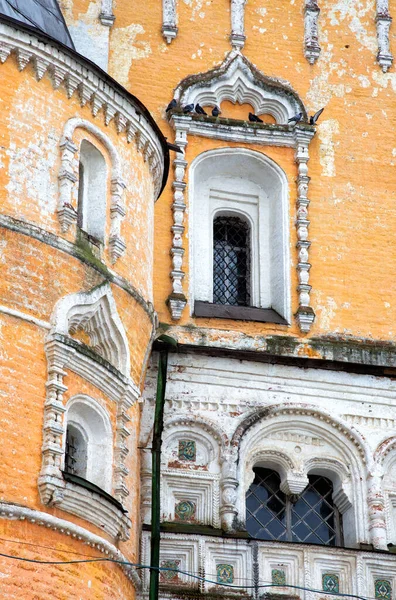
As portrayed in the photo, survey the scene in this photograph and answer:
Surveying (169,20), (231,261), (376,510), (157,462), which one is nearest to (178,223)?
(231,261)

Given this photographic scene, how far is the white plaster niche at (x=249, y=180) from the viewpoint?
1827cm

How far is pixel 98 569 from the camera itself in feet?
45.8

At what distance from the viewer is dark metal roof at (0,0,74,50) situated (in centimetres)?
1598

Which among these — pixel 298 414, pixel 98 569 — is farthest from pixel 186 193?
pixel 98 569

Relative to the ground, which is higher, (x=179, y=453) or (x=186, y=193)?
(x=186, y=193)

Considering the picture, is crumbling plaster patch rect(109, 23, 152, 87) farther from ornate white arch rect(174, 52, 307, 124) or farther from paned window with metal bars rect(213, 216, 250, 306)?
paned window with metal bars rect(213, 216, 250, 306)

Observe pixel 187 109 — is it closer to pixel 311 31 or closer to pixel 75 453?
pixel 311 31

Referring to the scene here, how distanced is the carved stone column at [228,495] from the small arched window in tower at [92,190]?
275cm

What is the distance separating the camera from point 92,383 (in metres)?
14.6

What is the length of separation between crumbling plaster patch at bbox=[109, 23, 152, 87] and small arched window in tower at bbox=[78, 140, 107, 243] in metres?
3.22

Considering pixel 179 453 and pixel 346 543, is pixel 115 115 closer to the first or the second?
pixel 179 453

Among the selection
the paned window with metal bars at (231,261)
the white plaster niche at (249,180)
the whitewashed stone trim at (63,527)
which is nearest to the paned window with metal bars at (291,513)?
the white plaster niche at (249,180)

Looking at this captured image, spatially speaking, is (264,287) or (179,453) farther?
(264,287)

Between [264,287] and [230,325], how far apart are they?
95 cm
